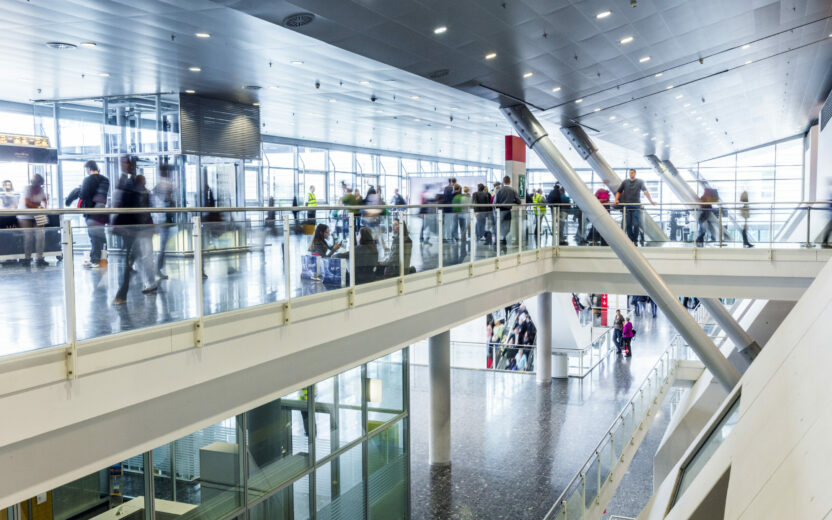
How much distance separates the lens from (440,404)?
14.4 meters

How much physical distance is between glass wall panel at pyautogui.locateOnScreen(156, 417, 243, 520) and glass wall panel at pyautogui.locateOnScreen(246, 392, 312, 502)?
0.85 feet

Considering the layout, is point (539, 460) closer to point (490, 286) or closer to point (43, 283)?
point (490, 286)

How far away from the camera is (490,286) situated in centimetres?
1219

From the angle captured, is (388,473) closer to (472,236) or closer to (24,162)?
(472,236)

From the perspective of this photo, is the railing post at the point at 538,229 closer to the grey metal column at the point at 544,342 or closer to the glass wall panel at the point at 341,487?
the grey metal column at the point at 544,342

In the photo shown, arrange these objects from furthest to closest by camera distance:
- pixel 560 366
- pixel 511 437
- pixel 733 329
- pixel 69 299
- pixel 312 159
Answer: pixel 312 159 → pixel 560 366 → pixel 733 329 → pixel 511 437 → pixel 69 299

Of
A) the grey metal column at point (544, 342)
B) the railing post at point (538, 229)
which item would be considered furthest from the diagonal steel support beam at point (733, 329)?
the grey metal column at point (544, 342)

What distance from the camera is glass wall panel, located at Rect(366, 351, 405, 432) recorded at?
35.5ft

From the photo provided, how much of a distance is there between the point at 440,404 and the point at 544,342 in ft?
23.3

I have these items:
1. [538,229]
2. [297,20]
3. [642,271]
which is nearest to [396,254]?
[297,20]

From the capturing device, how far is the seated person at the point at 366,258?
8.05 meters

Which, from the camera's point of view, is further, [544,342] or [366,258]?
[544,342]

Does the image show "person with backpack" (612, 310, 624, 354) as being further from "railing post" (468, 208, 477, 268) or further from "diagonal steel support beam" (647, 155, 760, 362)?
"railing post" (468, 208, 477, 268)

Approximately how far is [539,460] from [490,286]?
14.4ft
